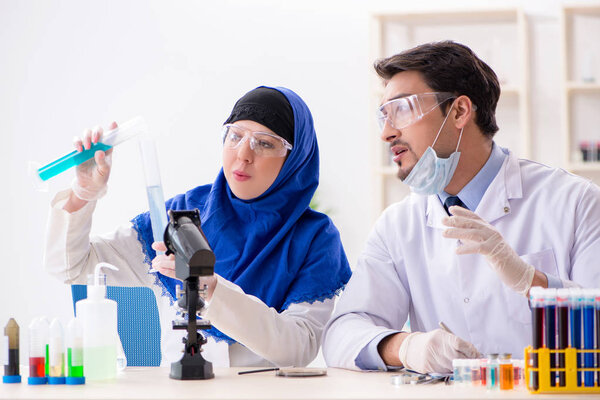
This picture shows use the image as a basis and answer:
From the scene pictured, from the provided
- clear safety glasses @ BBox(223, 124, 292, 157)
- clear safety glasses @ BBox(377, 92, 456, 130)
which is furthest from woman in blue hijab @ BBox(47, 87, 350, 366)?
clear safety glasses @ BBox(377, 92, 456, 130)

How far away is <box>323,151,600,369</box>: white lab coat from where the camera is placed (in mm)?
2021

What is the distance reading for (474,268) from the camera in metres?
2.10

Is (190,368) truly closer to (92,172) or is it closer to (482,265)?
(92,172)

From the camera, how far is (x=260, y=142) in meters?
2.26

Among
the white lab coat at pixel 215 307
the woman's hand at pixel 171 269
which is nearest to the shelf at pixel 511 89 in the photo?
the white lab coat at pixel 215 307

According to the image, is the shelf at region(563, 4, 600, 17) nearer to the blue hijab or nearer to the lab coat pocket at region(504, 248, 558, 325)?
the blue hijab

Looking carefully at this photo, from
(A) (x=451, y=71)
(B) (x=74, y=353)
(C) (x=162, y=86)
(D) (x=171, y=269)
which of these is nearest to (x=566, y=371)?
(D) (x=171, y=269)

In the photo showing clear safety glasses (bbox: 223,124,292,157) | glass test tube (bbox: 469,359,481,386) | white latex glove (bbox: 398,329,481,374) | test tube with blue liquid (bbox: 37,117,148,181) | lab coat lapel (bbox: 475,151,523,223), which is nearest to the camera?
glass test tube (bbox: 469,359,481,386)

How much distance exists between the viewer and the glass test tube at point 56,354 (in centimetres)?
155

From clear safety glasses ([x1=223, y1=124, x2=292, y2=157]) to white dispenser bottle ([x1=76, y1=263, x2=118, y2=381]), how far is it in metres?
0.79

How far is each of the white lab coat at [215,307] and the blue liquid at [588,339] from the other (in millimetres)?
803

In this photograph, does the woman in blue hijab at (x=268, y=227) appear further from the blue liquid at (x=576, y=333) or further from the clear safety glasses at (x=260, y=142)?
the blue liquid at (x=576, y=333)

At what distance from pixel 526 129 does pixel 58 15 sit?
301 cm

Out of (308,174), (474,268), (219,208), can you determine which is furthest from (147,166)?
(474,268)
